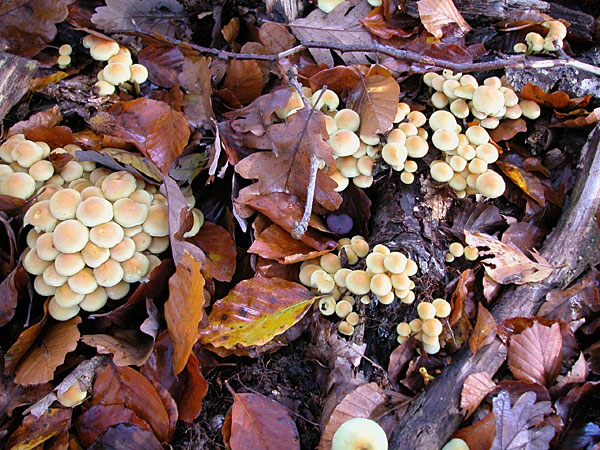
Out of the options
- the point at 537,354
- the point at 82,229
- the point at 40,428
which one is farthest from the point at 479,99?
the point at 40,428

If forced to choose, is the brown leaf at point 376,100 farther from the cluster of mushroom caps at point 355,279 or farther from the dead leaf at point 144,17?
the dead leaf at point 144,17

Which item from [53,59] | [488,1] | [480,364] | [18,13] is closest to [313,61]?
[488,1]

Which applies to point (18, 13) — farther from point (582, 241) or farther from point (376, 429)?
point (582, 241)

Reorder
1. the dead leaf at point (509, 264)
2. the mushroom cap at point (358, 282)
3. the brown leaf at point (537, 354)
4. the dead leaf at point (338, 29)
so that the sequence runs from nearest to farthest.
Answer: the brown leaf at point (537, 354) → the mushroom cap at point (358, 282) → the dead leaf at point (509, 264) → the dead leaf at point (338, 29)

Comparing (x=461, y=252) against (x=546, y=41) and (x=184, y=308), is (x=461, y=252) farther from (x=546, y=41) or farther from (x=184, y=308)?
(x=546, y=41)

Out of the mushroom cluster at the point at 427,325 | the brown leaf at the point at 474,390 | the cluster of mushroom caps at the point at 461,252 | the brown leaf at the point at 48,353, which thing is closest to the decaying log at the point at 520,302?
the brown leaf at the point at 474,390
